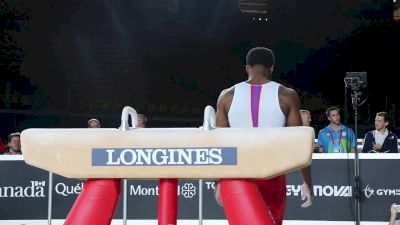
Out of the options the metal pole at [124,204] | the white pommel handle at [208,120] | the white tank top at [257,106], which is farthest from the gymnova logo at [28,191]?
the white pommel handle at [208,120]

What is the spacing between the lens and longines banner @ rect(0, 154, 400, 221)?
628cm

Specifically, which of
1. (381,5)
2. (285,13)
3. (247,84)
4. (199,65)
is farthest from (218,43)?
(247,84)

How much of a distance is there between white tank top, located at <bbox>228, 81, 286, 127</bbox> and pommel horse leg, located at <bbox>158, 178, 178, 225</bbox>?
2.62ft

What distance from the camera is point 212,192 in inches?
255

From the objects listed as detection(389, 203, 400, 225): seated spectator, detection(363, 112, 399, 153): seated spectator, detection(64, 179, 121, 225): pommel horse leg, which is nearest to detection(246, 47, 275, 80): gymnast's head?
detection(64, 179, 121, 225): pommel horse leg

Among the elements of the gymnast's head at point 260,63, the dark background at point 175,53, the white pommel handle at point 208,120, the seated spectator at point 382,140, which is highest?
the dark background at point 175,53

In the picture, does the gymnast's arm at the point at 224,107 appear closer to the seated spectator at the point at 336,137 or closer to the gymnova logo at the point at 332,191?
the gymnova logo at the point at 332,191

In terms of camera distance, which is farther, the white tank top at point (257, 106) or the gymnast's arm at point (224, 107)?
the gymnast's arm at point (224, 107)

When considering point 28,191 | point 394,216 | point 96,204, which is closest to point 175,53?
point 28,191

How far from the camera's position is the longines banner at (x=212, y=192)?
6281 mm

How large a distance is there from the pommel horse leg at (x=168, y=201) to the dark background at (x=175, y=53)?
12737 millimetres

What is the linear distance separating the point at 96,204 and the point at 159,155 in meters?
0.31

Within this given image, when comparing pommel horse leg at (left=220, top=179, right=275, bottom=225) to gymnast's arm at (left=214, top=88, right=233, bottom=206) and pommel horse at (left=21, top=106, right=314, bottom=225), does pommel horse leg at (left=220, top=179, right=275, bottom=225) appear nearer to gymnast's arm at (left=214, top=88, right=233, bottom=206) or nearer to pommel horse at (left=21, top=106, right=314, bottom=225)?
pommel horse at (left=21, top=106, right=314, bottom=225)

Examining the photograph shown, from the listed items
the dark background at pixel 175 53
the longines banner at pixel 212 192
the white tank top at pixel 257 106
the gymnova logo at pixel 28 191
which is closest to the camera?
the white tank top at pixel 257 106
